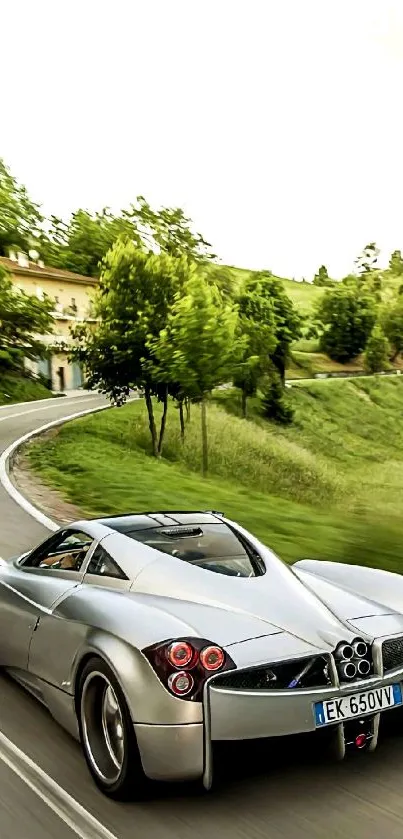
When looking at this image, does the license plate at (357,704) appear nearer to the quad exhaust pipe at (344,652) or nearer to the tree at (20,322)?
the quad exhaust pipe at (344,652)

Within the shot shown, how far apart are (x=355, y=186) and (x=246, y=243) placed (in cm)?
3894

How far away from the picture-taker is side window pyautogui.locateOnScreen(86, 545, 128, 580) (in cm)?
464

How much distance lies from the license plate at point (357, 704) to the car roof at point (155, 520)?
5.01ft

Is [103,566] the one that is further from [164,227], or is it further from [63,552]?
[164,227]

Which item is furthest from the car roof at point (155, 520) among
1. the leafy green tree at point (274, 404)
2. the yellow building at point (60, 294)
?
the yellow building at point (60, 294)

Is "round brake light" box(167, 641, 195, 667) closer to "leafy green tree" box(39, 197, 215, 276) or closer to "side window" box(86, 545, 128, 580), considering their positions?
"side window" box(86, 545, 128, 580)

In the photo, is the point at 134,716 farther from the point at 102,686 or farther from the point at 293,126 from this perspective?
the point at 293,126

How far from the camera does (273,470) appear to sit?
3344 cm

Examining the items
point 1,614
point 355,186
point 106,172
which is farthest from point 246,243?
point 1,614

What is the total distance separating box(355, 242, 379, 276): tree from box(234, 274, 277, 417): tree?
48.3 metres

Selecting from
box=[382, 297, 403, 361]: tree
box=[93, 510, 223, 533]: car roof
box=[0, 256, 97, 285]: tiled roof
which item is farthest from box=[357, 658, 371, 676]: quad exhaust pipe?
box=[382, 297, 403, 361]: tree

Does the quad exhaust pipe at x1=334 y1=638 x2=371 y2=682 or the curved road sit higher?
the quad exhaust pipe at x1=334 y1=638 x2=371 y2=682

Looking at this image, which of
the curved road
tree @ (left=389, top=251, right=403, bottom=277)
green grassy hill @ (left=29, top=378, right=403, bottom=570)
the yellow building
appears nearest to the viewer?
the curved road

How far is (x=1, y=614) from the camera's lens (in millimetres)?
5242
